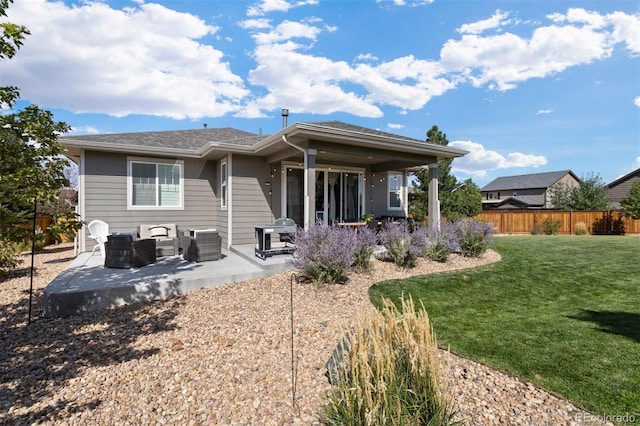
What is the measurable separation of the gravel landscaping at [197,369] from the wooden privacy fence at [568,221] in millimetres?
16151

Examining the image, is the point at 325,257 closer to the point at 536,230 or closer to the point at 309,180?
the point at 309,180

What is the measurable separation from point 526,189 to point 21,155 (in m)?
45.1

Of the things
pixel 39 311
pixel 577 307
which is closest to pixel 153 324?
pixel 39 311

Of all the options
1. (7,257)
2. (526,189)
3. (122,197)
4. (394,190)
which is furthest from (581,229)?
(526,189)

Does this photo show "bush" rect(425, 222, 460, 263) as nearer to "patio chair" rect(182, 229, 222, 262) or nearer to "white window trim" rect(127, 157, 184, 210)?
"patio chair" rect(182, 229, 222, 262)

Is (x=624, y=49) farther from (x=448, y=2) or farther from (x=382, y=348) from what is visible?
(x=382, y=348)

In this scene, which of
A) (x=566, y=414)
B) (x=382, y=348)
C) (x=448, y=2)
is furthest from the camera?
(x=448, y=2)

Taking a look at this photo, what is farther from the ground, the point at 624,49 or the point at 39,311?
the point at 624,49

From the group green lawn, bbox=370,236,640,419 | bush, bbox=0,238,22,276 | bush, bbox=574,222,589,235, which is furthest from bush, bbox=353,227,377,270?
bush, bbox=574,222,589,235

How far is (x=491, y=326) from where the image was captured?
392 cm

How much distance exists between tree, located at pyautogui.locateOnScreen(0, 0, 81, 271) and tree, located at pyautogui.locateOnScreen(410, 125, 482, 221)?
48.3ft

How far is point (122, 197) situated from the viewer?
8656 mm

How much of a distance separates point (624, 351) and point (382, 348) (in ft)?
9.81

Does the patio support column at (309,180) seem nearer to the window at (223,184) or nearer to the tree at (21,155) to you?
the window at (223,184)
